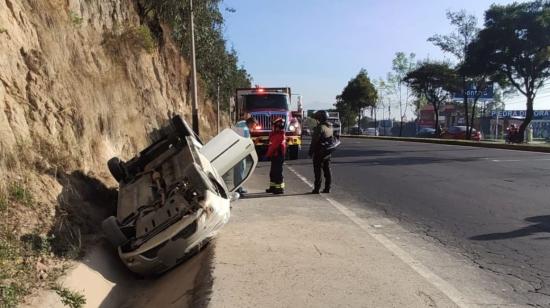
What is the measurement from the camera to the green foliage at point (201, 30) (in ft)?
77.7

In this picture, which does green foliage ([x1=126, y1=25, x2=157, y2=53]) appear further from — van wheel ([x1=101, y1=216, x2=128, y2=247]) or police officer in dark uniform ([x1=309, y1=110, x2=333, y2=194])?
van wheel ([x1=101, y1=216, x2=128, y2=247])

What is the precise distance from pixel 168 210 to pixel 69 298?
1808mm

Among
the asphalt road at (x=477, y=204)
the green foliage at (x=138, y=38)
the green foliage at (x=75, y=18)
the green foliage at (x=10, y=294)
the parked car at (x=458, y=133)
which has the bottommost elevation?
the parked car at (x=458, y=133)

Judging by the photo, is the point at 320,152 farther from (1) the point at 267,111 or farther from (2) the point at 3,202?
(1) the point at 267,111

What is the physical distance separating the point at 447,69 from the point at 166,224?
53.4m

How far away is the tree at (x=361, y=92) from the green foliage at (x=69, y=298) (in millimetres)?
76027

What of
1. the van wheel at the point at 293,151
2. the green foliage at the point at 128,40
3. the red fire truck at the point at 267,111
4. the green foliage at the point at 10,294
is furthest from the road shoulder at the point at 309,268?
the van wheel at the point at 293,151

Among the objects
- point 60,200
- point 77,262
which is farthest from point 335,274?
point 60,200

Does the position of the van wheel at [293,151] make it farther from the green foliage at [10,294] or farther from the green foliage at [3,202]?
the green foliage at [10,294]

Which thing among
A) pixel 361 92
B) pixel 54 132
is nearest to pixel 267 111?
pixel 54 132

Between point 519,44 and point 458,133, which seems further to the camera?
point 458,133

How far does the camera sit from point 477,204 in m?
10.8

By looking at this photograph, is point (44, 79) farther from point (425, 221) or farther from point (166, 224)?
point (425, 221)

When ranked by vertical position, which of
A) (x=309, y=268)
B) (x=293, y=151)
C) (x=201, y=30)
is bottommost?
(x=309, y=268)
